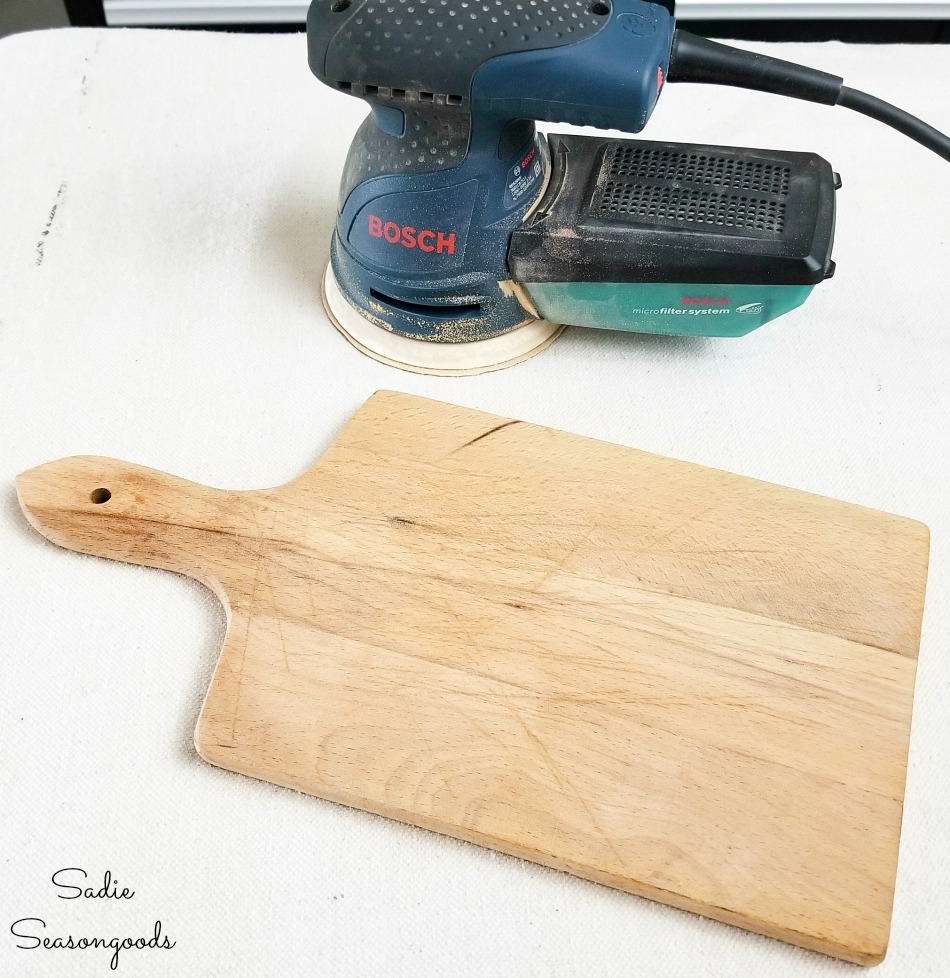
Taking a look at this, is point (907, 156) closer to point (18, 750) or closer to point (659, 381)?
point (659, 381)

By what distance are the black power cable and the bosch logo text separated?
218 mm

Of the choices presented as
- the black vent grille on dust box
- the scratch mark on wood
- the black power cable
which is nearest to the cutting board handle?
the scratch mark on wood

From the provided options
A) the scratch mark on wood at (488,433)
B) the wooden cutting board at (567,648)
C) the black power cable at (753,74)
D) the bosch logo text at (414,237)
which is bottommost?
the wooden cutting board at (567,648)

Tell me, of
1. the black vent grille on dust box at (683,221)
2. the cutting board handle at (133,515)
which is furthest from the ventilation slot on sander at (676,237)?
the cutting board handle at (133,515)

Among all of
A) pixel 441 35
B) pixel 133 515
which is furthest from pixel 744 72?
pixel 133 515

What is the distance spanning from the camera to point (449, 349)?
917 mm

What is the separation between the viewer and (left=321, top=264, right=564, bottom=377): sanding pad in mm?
918

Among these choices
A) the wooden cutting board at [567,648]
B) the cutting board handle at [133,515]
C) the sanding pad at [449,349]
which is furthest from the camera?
the sanding pad at [449,349]

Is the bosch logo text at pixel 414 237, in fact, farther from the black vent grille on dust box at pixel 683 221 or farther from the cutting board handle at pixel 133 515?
the cutting board handle at pixel 133 515

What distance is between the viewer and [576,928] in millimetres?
663

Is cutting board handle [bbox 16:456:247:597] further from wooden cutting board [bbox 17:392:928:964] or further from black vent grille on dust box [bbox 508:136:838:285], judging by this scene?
black vent grille on dust box [bbox 508:136:838:285]

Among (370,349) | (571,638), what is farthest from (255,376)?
(571,638)

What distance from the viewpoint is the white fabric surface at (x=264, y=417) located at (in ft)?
2.18

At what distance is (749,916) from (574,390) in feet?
1.54
